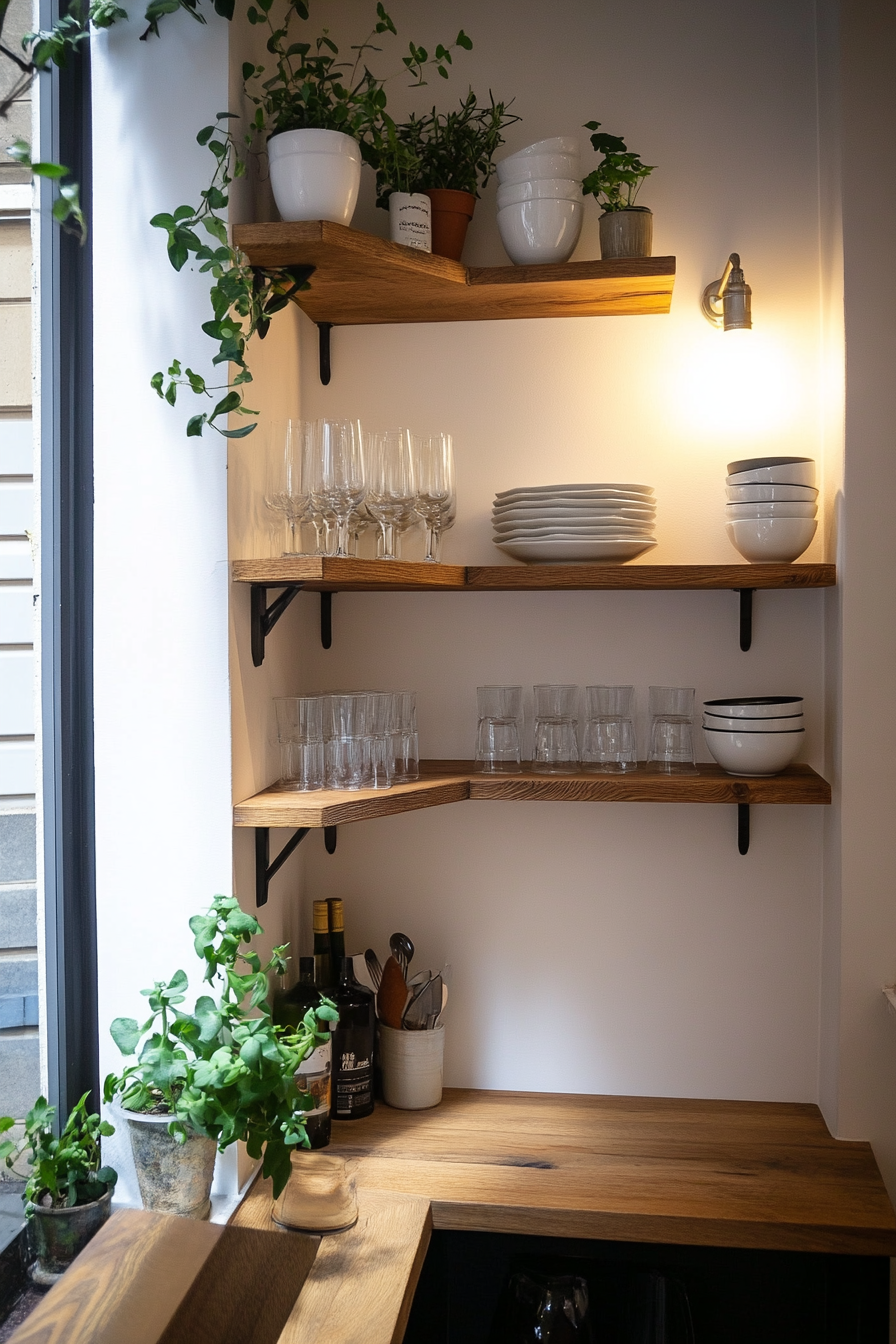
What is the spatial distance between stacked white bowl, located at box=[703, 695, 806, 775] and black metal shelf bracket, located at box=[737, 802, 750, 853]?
169 millimetres

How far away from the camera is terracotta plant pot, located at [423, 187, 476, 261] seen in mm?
2035

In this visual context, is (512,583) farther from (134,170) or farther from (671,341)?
(134,170)

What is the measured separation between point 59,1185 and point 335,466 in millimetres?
1159

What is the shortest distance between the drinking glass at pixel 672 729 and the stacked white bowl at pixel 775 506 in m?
0.30

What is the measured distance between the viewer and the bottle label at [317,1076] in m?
1.83

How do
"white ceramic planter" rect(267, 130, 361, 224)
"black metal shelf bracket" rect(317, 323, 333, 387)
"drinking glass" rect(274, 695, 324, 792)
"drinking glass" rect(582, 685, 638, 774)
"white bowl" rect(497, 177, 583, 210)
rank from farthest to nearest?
"black metal shelf bracket" rect(317, 323, 333, 387), "drinking glass" rect(582, 685, 638, 774), "white bowl" rect(497, 177, 583, 210), "drinking glass" rect(274, 695, 324, 792), "white ceramic planter" rect(267, 130, 361, 224)

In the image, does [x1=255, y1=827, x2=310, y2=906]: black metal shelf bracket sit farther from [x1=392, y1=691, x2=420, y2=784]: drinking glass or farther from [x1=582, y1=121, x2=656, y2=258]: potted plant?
[x1=582, y1=121, x2=656, y2=258]: potted plant

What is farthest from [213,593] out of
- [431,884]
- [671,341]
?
[671,341]

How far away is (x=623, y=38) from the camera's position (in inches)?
83.4

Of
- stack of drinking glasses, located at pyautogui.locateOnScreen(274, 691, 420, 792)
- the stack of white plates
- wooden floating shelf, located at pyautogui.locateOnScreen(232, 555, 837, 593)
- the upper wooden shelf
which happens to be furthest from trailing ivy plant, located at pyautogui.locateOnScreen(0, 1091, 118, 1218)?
the upper wooden shelf

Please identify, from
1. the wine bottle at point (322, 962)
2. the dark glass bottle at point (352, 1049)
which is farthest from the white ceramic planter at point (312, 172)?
the dark glass bottle at point (352, 1049)

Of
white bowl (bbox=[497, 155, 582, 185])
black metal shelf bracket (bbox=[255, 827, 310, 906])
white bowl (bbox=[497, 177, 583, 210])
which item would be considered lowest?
black metal shelf bracket (bbox=[255, 827, 310, 906])

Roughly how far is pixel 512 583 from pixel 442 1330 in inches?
53.0

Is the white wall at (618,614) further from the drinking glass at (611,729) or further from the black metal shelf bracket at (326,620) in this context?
the drinking glass at (611,729)
